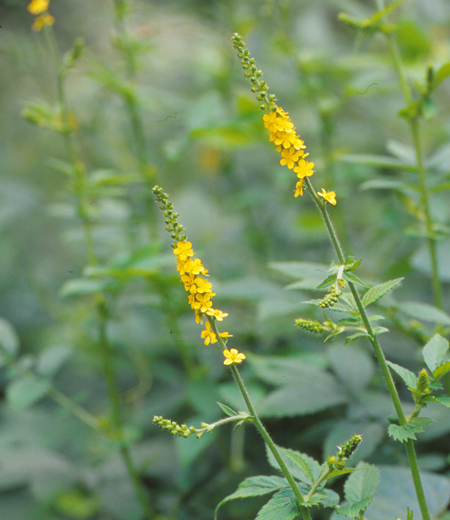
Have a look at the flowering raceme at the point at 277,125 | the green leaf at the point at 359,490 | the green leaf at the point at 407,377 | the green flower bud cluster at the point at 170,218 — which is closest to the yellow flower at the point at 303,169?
the flowering raceme at the point at 277,125

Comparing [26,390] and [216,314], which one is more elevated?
[216,314]

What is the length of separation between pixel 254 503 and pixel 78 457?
831 mm

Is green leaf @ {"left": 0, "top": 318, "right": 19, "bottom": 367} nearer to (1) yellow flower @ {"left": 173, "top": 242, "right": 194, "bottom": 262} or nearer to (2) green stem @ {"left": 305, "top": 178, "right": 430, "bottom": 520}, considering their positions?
(1) yellow flower @ {"left": 173, "top": 242, "right": 194, "bottom": 262}

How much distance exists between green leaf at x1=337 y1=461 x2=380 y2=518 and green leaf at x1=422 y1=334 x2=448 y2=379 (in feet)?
0.60

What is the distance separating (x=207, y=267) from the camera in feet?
6.76

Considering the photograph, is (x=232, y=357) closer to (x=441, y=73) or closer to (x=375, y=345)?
(x=375, y=345)

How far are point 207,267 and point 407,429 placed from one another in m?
1.41

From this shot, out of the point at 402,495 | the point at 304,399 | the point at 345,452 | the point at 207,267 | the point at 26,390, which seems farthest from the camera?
the point at 207,267

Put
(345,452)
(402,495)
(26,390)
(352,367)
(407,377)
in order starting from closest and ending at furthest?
(345,452), (407,377), (402,495), (352,367), (26,390)

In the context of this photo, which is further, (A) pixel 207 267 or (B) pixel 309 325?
(A) pixel 207 267

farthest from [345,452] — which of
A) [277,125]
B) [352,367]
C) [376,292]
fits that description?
[352,367]

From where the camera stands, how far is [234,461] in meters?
1.48

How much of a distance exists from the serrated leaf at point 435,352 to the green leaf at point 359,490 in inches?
7.1

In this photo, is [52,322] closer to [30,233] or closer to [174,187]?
[30,233]
